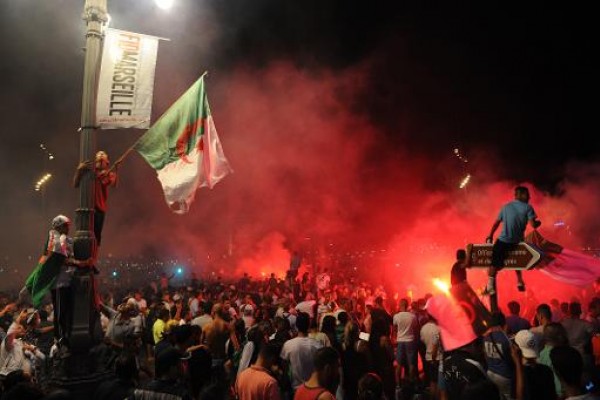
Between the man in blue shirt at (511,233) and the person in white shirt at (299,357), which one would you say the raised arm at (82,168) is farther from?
the man in blue shirt at (511,233)

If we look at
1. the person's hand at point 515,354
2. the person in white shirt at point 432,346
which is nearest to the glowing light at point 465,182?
the person in white shirt at point 432,346

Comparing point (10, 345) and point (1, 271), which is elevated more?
point (1, 271)

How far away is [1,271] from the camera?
27656 millimetres

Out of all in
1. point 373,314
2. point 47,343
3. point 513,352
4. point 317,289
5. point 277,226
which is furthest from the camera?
point 277,226

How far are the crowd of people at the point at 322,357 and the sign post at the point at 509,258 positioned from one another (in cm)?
67

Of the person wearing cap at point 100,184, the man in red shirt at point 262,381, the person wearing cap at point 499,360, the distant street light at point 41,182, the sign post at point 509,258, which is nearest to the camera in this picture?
the man in red shirt at point 262,381

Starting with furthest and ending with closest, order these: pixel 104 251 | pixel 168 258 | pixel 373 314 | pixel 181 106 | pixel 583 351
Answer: pixel 168 258 < pixel 104 251 < pixel 373 314 < pixel 181 106 < pixel 583 351

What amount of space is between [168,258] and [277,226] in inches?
493

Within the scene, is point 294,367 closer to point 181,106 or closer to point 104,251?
point 181,106

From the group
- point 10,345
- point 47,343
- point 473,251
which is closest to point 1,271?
point 47,343

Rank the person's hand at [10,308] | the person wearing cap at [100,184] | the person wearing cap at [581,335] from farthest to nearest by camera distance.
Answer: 1. the person's hand at [10,308]
2. the person wearing cap at [100,184]
3. the person wearing cap at [581,335]

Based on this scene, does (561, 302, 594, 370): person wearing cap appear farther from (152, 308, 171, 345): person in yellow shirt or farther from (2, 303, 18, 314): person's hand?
(2, 303, 18, 314): person's hand

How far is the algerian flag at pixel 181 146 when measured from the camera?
20.3 ft

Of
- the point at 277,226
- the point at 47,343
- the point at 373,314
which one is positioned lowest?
the point at 47,343
